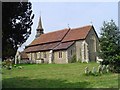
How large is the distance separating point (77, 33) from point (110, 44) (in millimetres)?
38568

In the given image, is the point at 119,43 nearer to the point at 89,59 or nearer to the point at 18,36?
the point at 18,36

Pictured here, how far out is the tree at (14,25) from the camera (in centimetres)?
1552

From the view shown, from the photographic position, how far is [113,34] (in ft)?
91.7

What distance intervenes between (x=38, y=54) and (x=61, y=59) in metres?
11.1

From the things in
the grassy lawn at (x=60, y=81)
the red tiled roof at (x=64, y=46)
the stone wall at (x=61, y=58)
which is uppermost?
the red tiled roof at (x=64, y=46)

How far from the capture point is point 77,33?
65.9 metres

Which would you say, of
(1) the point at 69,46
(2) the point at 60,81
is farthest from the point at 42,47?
(2) the point at 60,81

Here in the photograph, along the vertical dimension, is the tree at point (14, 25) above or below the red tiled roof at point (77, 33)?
below

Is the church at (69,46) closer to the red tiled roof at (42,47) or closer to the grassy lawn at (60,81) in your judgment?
the red tiled roof at (42,47)

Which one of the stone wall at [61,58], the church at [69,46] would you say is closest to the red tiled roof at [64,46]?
the church at [69,46]

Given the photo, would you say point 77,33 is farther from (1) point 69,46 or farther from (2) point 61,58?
(2) point 61,58

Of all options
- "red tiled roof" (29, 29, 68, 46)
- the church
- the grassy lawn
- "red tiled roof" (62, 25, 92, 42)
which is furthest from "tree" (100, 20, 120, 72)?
"red tiled roof" (29, 29, 68, 46)

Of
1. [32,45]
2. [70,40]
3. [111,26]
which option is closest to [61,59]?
[70,40]

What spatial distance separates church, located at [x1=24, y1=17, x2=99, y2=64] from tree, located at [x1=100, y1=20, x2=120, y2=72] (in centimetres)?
3060
